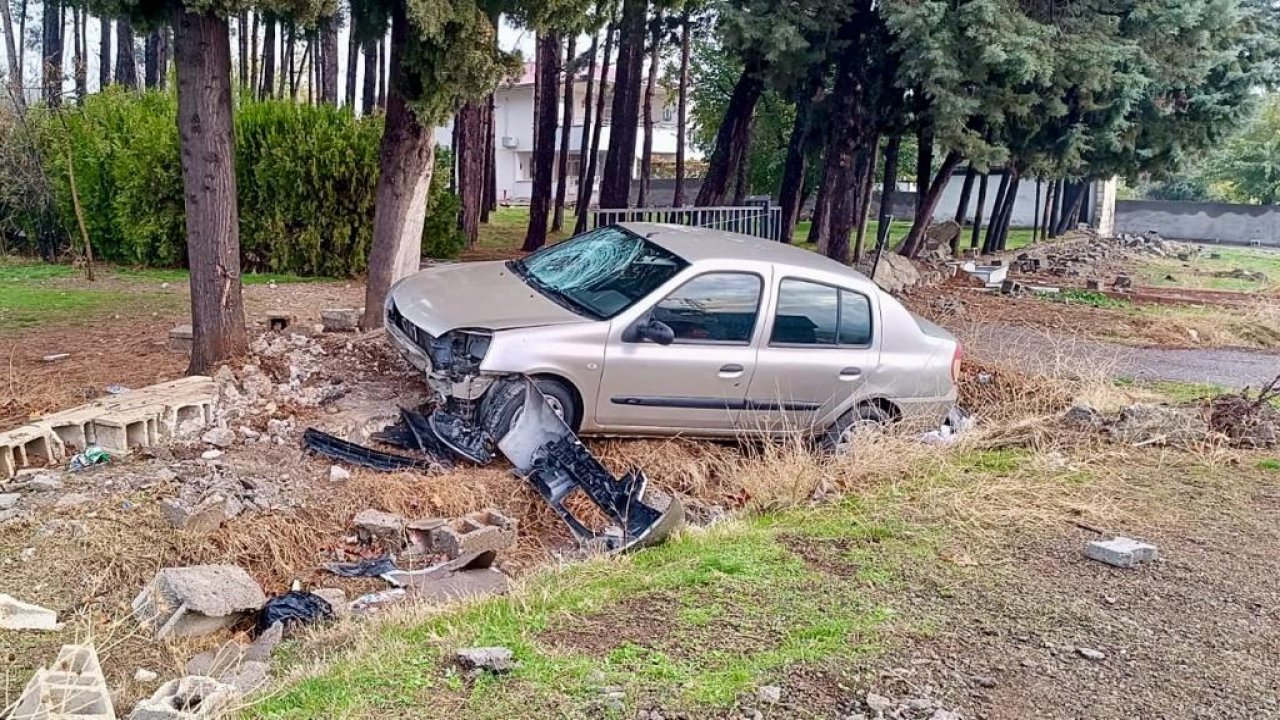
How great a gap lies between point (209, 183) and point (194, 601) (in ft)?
13.7

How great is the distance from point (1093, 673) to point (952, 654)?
1.71 feet

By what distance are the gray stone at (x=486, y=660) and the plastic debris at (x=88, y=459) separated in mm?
3610

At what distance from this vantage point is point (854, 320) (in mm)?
7434

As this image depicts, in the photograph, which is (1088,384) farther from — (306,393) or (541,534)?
(306,393)

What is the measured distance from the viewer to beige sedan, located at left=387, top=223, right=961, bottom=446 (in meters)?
6.48

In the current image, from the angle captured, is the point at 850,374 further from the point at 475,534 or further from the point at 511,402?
the point at 475,534

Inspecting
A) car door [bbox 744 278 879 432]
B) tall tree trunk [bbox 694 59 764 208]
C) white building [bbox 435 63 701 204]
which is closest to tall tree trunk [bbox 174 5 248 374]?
car door [bbox 744 278 879 432]

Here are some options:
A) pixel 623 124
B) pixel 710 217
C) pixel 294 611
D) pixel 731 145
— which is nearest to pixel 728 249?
pixel 294 611

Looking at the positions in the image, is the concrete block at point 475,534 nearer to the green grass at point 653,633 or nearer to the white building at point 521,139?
the green grass at point 653,633

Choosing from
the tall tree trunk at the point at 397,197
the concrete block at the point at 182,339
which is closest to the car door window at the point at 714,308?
the tall tree trunk at the point at 397,197

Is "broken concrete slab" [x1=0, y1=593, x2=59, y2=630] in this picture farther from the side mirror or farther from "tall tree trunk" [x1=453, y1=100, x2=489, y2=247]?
"tall tree trunk" [x1=453, y1=100, x2=489, y2=247]

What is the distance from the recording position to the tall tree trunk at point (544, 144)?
18375mm

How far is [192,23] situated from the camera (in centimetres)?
721

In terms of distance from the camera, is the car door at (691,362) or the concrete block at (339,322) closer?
the car door at (691,362)
